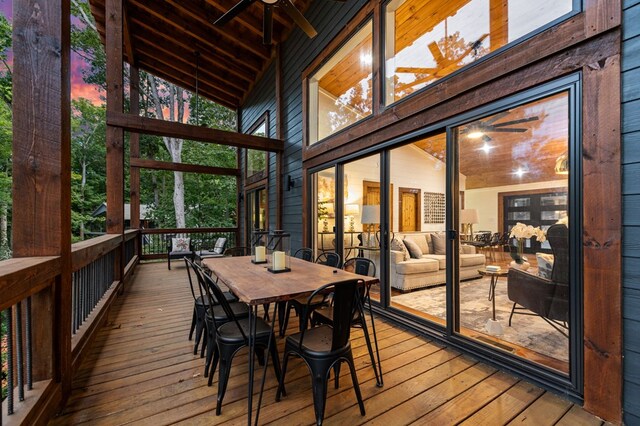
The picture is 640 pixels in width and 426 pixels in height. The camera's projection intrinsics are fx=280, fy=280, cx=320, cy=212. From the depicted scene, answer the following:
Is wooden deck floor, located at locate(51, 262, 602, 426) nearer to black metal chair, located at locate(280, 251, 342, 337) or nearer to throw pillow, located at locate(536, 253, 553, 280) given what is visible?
black metal chair, located at locate(280, 251, 342, 337)

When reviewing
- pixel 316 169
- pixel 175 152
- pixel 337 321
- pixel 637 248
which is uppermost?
pixel 175 152

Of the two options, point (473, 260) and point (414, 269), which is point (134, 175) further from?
point (473, 260)

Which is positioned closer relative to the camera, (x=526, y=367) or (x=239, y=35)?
(x=526, y=367)

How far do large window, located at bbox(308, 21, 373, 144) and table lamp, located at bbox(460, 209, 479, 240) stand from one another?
188 cm

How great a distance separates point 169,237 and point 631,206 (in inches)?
381

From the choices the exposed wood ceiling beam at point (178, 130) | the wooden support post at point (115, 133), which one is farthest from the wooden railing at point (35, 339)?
the exposed wood ceiling beam at point (178, 130)

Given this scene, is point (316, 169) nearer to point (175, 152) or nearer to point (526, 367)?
point (526, 367)

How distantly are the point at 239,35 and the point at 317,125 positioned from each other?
10.1 feet

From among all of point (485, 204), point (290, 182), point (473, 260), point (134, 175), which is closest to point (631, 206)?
point (485, 204)

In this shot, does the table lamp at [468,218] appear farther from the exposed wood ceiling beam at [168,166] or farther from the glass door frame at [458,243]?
the exposed wood ceiling beam at [168,166]

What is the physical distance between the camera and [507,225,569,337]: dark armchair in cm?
206

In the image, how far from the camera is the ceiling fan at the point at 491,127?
94.5 inches

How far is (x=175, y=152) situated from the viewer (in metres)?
12.0

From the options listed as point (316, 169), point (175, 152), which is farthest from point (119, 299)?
point (175, 152)
